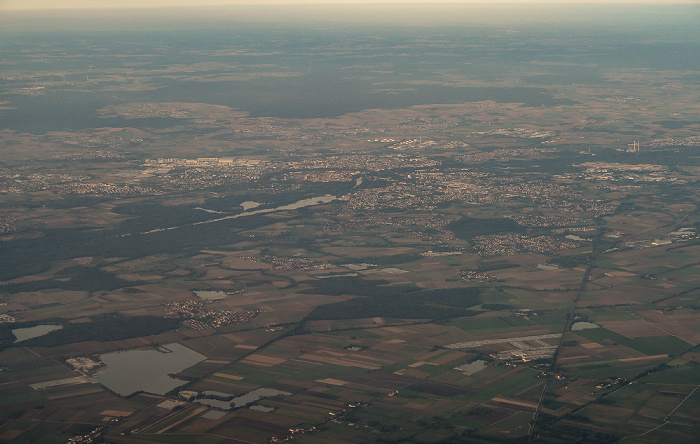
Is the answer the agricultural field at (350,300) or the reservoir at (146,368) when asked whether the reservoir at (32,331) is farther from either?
the reservoir at (146,368)

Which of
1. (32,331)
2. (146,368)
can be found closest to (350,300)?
(146,368)

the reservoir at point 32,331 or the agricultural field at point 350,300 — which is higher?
the reservoir at point 32,331

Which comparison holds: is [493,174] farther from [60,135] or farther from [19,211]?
[60,135]

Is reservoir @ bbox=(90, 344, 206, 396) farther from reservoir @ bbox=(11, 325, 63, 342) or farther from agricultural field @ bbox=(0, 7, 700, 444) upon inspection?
reservoir @ bbox=(11, 325, 63, 342)

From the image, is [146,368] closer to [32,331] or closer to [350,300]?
[32,331]

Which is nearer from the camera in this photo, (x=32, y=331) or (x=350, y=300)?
(x=32, y=331)

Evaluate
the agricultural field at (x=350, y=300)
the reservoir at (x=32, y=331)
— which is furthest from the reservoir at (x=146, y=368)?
the reservoir at (x=32, y=331)

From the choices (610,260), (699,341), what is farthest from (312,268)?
(699,341)

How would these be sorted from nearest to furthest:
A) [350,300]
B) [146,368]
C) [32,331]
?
1. [146,368]
2. [32,331]
3. [350,300]
